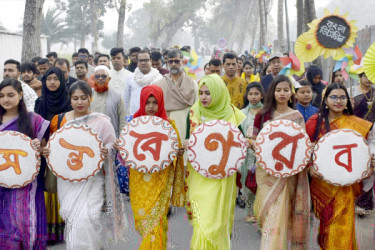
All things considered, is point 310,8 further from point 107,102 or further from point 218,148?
point 218,148

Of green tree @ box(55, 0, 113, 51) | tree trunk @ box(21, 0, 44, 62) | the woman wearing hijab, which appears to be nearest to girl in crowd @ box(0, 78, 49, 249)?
the woman wearing hijab

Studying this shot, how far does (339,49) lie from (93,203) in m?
3.37

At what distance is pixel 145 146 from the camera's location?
3.78 metres

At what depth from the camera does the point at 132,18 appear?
107 m

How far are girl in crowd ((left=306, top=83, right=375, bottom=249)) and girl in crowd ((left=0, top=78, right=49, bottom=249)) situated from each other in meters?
2.26

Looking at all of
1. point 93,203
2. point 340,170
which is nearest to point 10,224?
point 93,203

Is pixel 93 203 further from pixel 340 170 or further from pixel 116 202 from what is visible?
pixel 340 170

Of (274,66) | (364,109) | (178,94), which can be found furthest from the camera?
(274,66)

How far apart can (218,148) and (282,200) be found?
2.22ft

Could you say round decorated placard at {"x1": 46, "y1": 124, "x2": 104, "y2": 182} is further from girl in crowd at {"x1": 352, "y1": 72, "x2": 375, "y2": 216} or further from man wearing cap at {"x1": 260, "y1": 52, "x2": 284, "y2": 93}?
man wearing cap at {"x1": 260, "y1": 52, "x2": 284, "y2": 93}

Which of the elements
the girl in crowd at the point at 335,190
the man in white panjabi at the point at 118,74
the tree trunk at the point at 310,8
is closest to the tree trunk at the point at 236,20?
the tree trunk at the point at 310,8

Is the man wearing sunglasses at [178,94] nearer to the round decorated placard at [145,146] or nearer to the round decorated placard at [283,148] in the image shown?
the round decorated placard at [145,146]

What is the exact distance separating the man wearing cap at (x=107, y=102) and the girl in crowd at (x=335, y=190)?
8.29ft

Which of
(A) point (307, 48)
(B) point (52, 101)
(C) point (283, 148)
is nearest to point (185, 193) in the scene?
(C) point (283, 148)
